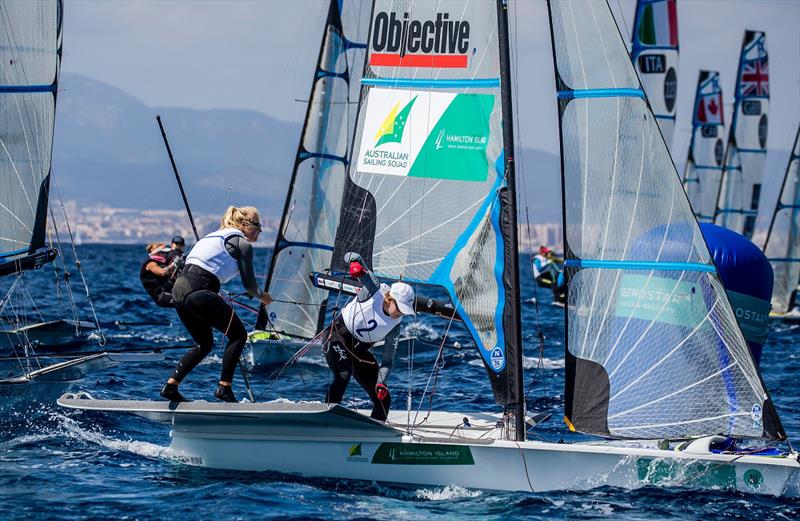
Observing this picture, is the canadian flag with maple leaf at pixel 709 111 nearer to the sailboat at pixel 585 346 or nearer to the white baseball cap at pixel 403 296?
the sailboat at pixel 585 346

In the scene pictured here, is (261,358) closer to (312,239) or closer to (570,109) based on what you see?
(312,239)

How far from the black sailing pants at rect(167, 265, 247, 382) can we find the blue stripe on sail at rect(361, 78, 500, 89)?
10.3 ft

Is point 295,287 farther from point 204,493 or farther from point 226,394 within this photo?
point 204,493

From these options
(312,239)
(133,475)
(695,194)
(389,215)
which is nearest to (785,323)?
(695,194)

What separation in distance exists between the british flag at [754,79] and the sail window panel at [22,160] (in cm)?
3280

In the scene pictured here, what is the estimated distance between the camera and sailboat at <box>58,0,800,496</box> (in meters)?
9.25

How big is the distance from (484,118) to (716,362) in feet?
10.5

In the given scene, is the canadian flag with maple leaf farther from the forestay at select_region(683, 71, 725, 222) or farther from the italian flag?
the italian flag

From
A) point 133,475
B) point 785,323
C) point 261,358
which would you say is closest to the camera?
point 133,475

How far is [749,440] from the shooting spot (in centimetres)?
956

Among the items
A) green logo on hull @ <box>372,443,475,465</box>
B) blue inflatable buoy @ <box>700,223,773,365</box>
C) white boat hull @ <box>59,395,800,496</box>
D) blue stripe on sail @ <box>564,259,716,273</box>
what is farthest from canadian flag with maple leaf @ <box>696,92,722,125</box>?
green logo on hull @ <box>372,443,475,465</box>

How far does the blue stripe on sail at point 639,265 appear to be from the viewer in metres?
9.69

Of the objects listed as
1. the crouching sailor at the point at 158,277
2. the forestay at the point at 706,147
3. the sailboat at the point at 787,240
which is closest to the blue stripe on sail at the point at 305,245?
the crouching sailor at the point at 158,277

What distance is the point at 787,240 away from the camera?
36.2 m
